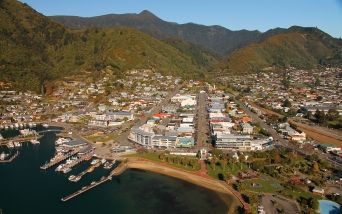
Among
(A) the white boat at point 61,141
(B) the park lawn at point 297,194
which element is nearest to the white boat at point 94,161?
(A) the white boat at point 61,141

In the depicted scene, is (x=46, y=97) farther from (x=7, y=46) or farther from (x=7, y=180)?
(x=7, y=180)

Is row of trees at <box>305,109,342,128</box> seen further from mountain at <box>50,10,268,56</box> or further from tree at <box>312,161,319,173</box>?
mountain at <box>50,10,268,56</box>

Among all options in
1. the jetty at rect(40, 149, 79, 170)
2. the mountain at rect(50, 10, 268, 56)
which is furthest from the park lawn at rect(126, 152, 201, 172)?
the mountain at rect(50, 10, 268, 56)

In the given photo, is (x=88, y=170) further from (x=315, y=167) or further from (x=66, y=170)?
(x=315, y=167)

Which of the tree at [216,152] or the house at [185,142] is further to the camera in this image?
the house at [185,142]

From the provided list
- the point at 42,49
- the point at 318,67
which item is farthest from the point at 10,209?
the point at 318,67

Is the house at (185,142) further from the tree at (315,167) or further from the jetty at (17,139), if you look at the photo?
the jetty at (17,139)

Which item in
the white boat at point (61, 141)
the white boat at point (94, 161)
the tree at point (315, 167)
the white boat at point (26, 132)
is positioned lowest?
the white boat at point (94, 161)
